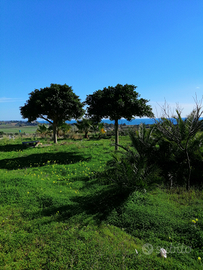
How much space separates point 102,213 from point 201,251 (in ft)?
7.04

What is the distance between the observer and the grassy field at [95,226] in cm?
274

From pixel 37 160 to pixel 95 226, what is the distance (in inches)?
266

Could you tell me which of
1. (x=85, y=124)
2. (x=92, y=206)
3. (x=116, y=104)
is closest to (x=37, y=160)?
(x=116, y=104)

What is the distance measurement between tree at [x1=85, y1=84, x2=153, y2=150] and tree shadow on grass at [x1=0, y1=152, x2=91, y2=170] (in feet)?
8.71

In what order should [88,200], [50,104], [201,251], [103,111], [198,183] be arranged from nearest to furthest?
1. [201,251]
2. [88,200]
3. [198,183]
4. [103,111]
5. [50,104]

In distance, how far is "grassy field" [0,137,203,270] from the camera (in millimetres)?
2740

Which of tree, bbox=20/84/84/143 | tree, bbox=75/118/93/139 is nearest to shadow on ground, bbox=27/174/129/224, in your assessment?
tree, bbox=20/84/84/143

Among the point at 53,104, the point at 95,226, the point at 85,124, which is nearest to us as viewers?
the point at 95,226

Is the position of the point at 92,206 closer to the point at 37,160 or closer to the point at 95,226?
the point at 95,226

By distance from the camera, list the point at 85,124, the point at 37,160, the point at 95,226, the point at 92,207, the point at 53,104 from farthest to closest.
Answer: the point at 85,124 → the point at 53,104 → the point at 37,160 → the point at 92,207 → the point at 95,226

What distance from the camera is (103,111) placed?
954 centimetres

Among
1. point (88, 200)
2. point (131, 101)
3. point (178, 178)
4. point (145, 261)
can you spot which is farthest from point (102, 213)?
point (131, 101)

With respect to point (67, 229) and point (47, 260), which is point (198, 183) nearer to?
point (67, 229)

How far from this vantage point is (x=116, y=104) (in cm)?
943
